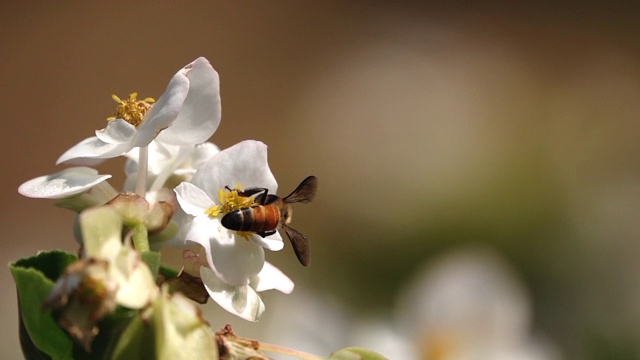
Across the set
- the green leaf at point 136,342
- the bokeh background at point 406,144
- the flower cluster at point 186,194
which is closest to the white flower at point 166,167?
the flower cluster at point 186,194

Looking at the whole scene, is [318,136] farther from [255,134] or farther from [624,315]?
[624,315]

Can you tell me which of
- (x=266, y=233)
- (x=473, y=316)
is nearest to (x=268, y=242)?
(x=266, y=233)

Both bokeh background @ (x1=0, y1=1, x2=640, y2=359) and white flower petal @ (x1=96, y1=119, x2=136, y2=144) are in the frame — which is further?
bokeh background @ (x1=0, y1=1, x2=640, y2=359)

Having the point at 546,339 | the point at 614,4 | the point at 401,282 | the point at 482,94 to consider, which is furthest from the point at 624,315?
the point at 614,4

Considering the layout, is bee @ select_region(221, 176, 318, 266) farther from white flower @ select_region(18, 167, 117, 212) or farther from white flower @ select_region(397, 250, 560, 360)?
white flower @ select_region(397, 250, 560, 360)

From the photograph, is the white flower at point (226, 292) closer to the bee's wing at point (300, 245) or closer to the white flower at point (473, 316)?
the bee's wing at point (300, 245)

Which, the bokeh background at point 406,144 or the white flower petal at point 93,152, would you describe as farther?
the bokeh background at point 406,144

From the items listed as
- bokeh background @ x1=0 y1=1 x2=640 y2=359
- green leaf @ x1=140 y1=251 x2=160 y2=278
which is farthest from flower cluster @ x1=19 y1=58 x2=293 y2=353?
bokeh background @ x1=0 y1=1 x2=640 y2=359

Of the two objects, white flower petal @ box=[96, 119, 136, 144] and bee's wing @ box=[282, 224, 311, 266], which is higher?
white flower petal @ box=[96, 119, 136, 144]
